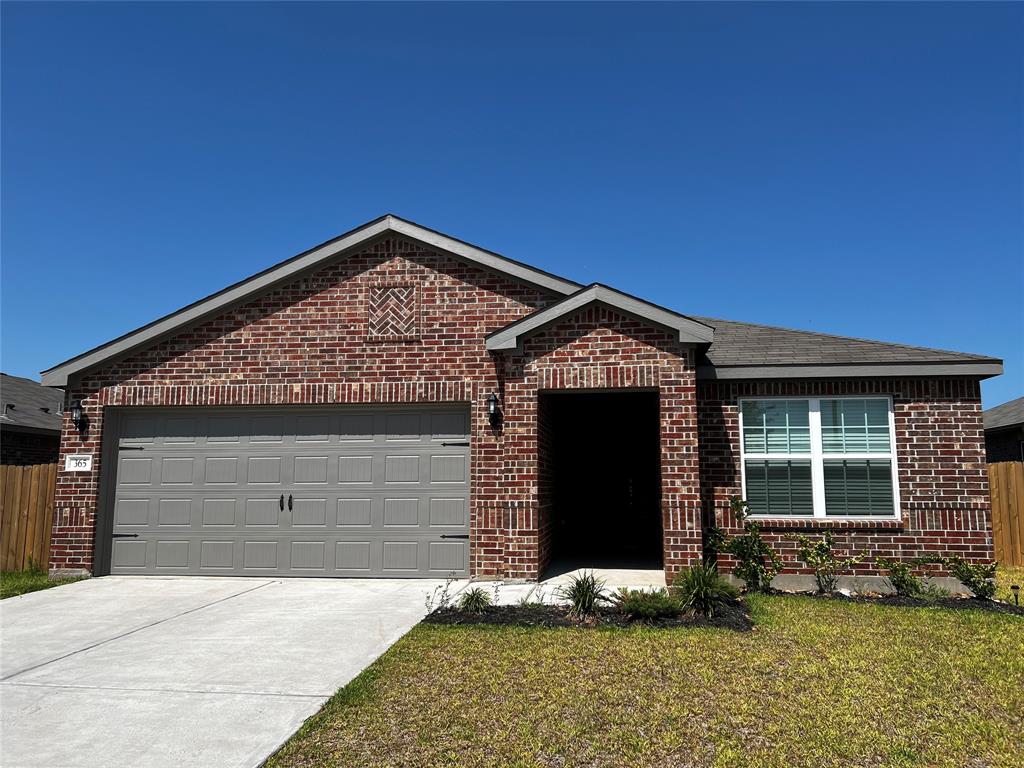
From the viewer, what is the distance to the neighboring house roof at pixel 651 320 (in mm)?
9102

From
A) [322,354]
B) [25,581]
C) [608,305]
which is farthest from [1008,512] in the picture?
[25,581]

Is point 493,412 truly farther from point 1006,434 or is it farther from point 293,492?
point 1006,434

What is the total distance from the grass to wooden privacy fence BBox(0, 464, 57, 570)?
0.15m

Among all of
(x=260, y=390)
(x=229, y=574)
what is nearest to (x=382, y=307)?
(x=260, y=390)

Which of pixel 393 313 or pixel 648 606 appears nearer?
pixel 648 606

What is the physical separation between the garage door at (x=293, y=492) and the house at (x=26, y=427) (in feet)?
24.3

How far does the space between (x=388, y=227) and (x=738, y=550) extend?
6978 millimetres

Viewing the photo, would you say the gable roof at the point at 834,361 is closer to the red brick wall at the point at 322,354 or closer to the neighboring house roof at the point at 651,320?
the neighboring house roof at the point at 651,320

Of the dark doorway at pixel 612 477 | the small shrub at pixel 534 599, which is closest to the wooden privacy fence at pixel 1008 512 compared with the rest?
the dark doorway at pixel 612 477

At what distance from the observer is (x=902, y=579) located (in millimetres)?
8656

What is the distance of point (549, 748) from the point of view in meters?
4.02

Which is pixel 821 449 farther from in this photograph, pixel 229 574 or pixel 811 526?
pixel 229 574

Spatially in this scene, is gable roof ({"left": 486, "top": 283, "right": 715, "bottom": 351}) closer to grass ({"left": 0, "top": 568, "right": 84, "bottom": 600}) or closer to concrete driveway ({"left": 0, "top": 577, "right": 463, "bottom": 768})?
concrete driveway ({"left": 0, "top": 577, "right": 463, "bottom": 768})

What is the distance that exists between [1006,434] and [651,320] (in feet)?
47.8
